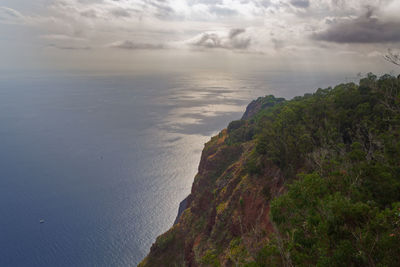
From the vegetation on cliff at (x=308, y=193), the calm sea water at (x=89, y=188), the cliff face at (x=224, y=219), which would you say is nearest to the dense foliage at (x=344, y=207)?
the vegetation on cliff at (x=308, y=193)

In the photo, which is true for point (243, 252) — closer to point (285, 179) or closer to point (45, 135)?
point (285, 179)

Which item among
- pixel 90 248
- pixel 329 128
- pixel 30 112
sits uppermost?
pixel 329 128

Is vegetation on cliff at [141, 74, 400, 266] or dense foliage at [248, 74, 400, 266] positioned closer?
dense foliage at [248, 74, 400, 266]

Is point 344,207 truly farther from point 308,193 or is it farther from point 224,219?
point 224,219

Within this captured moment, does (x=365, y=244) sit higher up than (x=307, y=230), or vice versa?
(x=365, y=244)

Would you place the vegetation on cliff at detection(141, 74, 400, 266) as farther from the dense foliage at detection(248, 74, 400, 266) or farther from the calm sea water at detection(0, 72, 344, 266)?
the calm sea water at detection(0, 72, 344, 266)

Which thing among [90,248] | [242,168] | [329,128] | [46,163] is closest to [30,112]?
[46,163]

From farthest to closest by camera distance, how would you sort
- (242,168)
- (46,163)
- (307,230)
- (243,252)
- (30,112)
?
(30,112)
(46,163)
(242,168)
(243,252)
(307,230)

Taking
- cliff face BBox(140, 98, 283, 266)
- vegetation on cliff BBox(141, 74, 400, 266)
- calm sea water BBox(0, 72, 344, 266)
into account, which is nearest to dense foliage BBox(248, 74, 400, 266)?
vegetation on cliff BBox(141, 74, 400, 266)
